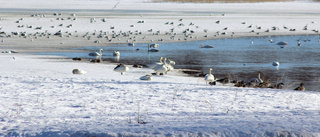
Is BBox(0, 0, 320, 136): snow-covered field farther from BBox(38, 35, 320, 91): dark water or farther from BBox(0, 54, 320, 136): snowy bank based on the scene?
BBox(38, 35, 320, 91): dark water

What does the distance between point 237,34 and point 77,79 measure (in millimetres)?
26549

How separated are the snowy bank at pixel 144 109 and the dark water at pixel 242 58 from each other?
3.87 m

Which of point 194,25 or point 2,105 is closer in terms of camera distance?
point 2,105

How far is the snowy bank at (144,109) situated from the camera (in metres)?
6.63

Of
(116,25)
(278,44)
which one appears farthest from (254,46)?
(116,25)

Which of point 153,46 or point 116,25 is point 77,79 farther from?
point 116,25

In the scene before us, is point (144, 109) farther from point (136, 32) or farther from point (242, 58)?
point (136, 32)

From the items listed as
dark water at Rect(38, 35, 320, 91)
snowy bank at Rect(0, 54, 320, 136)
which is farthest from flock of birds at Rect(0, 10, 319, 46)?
snowy bank at Rect(0, 54, 320, 136)

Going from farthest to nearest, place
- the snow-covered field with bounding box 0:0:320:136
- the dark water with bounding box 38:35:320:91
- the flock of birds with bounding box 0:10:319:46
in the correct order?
the flock of birds with bounding box 0:10:319:46 < the dark water with bounding box 38:35:320:91 < the snow-covered field with bounding box 0:0:320:136

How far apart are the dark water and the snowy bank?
3872mm

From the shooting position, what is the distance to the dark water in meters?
16.5

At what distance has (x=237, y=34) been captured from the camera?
120ft

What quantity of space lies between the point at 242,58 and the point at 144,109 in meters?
14.7

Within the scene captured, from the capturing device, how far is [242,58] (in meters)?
22.1
